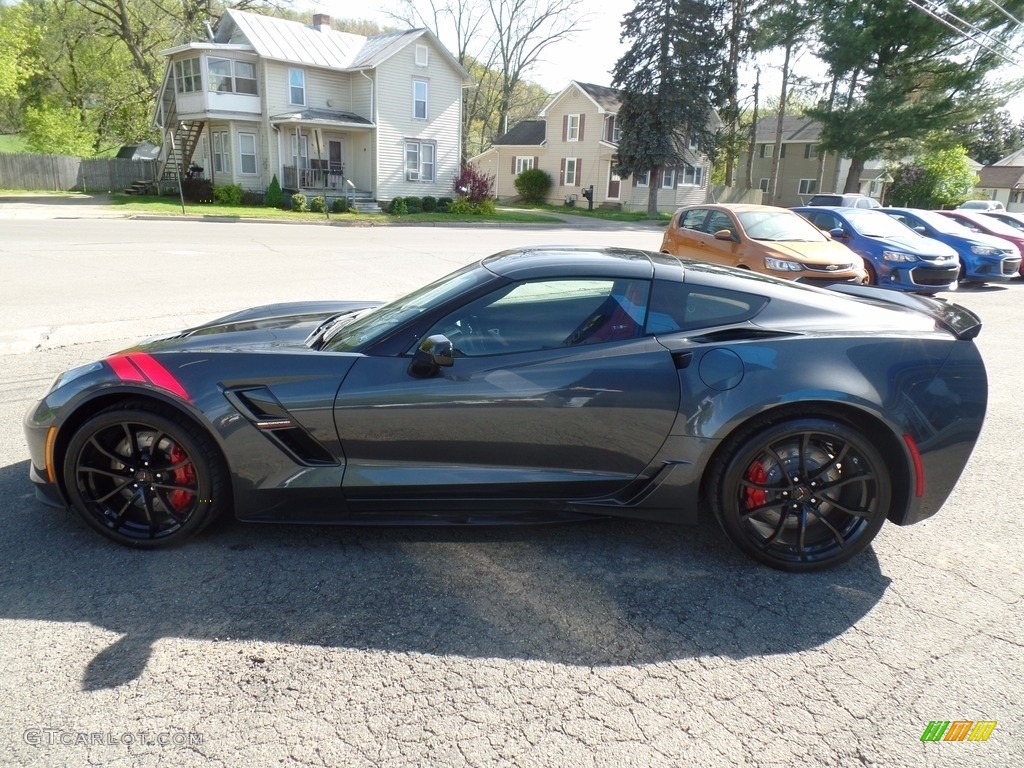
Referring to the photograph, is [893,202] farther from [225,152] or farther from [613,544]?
[613,544]

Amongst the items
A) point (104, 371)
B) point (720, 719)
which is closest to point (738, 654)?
point (720, 719)

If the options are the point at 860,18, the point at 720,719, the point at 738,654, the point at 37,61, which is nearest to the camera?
the point at 720,719

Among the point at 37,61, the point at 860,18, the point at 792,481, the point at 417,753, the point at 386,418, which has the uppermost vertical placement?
the point at 860,18

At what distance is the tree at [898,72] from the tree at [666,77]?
5592 mm

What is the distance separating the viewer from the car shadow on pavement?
9.30 ft

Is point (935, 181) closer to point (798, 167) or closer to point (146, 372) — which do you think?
point (798, 167)

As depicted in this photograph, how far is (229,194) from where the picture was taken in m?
31.2

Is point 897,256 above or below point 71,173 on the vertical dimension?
below

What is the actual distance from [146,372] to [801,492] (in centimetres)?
303

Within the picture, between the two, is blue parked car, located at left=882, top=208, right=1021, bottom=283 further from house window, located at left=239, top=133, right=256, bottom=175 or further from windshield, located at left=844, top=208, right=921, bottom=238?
house window, located at left=239, top=133, right=256, bottom=175

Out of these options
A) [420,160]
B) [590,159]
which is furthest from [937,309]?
[590,159]

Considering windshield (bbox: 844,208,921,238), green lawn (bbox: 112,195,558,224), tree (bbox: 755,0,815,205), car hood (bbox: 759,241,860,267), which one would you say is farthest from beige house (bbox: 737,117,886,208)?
car hood (bbox: 759,241,860,267)

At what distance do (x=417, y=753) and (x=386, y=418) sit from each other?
1.41 metres

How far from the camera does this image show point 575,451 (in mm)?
3299
